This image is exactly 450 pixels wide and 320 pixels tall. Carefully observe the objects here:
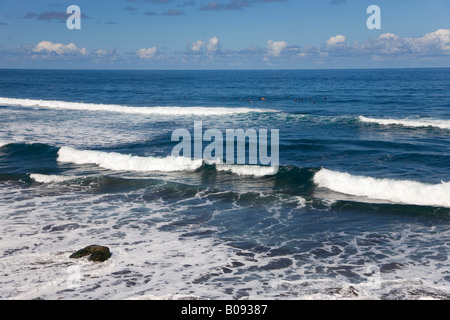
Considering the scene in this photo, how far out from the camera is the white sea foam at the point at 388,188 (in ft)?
58.3

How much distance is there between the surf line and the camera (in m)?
24.7

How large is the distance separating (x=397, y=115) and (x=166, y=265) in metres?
33.0

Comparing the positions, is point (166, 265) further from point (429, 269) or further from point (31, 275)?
point (429, 269)

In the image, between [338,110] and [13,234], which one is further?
[338,110]

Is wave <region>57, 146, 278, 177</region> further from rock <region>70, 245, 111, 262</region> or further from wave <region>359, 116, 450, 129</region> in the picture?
wave <region>359, 116, 450, 129</region>

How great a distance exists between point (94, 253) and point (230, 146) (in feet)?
55.9

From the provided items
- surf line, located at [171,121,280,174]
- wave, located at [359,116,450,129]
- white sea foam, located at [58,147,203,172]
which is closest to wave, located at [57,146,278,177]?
white sea foam, located at [58,147,203,172]

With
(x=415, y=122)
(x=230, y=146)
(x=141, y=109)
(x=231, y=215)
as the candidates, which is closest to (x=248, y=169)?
(x=230, y=146)

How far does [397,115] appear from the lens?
3922cm

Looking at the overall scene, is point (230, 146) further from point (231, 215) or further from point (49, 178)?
point (231, 215)

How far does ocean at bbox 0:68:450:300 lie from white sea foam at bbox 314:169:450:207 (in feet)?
0.17

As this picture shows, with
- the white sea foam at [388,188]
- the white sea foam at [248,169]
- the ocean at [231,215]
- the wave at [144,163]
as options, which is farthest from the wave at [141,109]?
the white sea foam at [388,188]
